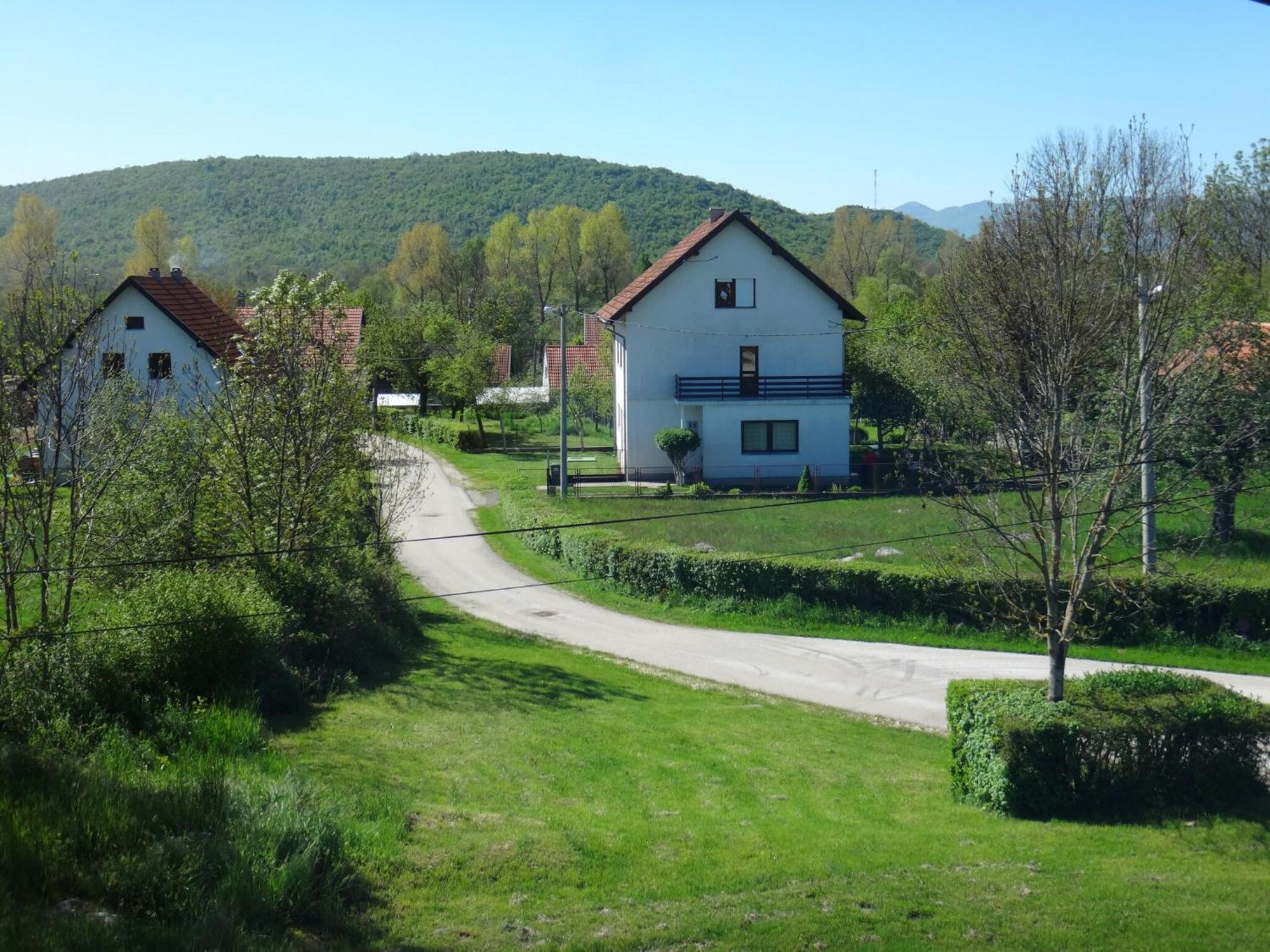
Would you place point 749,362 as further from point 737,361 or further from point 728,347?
point 728,347

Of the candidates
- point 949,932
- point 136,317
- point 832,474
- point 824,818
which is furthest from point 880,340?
point 949,932

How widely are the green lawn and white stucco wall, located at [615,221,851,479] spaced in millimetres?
24352

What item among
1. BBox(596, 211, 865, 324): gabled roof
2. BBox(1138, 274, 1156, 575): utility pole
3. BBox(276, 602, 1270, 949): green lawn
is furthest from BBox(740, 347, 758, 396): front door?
BBox(1138, 274, 1156, 575): utility pole

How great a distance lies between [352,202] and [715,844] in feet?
528

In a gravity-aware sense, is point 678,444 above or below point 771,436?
below

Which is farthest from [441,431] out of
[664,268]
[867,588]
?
[867,588]

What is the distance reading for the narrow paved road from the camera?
20.8m

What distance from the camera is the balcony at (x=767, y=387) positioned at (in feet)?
139

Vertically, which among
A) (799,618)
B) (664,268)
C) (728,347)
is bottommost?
(799,618)

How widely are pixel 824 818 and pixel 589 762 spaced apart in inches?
132

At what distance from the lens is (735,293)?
141 ft

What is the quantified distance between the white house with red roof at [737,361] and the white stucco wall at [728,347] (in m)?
0.03

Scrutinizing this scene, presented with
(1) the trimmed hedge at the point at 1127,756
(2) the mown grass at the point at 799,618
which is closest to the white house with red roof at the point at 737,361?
(2) the mown grass at the point at 799,618

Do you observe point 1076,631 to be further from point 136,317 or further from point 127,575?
point 136,317
